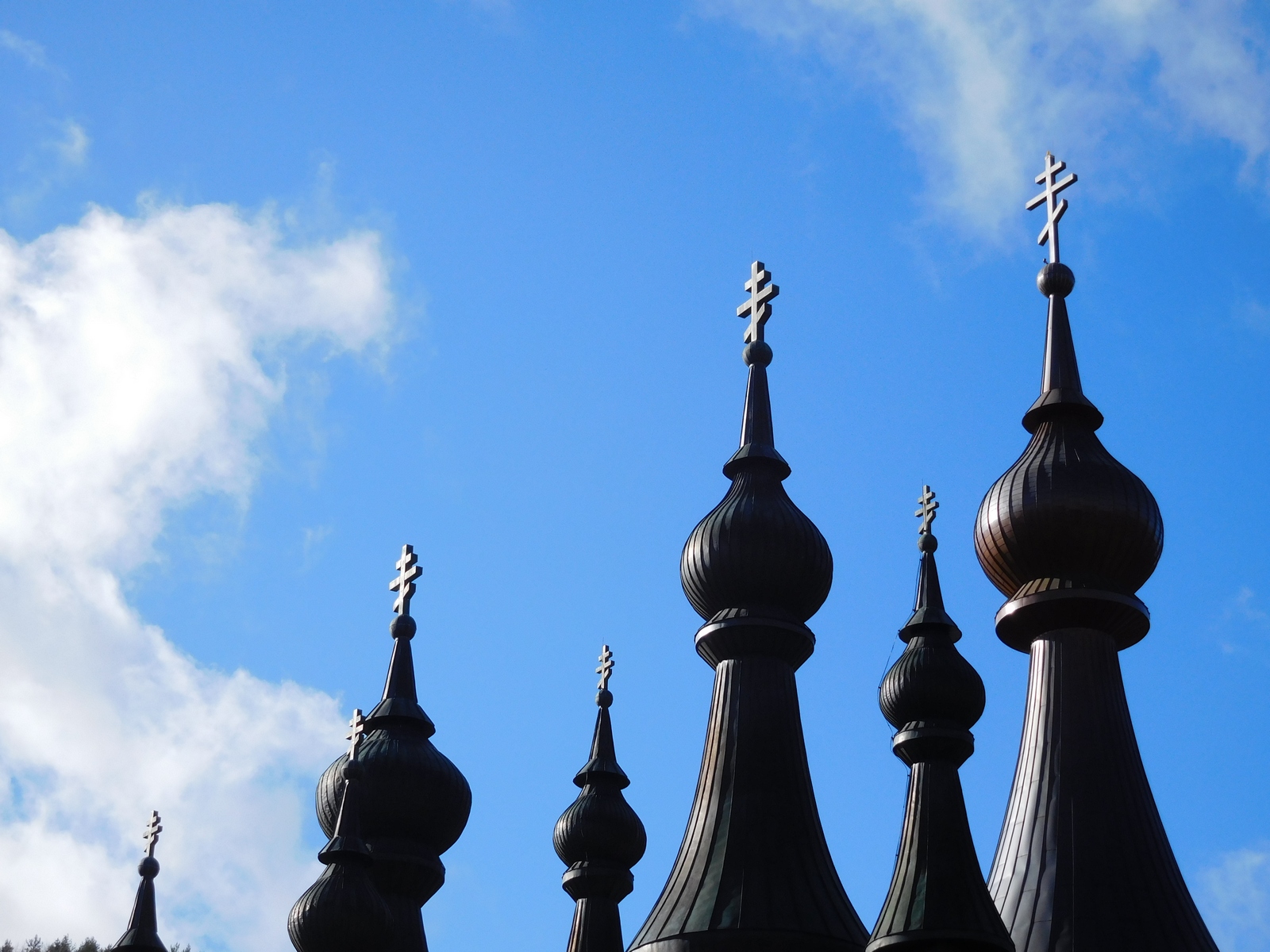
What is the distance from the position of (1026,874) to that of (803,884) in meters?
3.29

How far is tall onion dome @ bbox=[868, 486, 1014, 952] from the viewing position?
21.4 m

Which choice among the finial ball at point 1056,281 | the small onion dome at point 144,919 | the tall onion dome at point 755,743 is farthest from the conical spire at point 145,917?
the finial ball at point 1056,281

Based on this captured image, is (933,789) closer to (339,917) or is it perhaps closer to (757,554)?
(757,554)

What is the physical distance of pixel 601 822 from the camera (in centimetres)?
3306

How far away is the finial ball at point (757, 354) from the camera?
88.7 ft

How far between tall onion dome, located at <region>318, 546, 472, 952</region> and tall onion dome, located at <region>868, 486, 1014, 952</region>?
6.83 meters

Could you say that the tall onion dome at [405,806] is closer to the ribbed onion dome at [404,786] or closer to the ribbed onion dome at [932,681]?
the ribbed onion dome at [404,786]

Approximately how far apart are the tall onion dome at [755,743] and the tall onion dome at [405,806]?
6107 millimetres

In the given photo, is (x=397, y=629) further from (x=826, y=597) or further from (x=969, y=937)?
(x=969, y=937)

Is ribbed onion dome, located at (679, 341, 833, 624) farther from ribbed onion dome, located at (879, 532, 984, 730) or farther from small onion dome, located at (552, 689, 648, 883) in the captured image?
small onion dome, located at (552, 689, 648, 883)

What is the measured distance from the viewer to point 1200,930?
23703mm

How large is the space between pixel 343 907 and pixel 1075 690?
9.63 m

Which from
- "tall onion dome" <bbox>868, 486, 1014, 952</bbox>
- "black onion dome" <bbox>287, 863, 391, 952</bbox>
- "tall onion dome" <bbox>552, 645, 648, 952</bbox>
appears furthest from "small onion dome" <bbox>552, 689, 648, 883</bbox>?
"black onion dome" <bbox>287, 863, 391, 952</bbox>

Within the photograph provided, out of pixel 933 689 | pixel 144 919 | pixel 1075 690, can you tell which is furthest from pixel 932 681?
pixel 144 919
